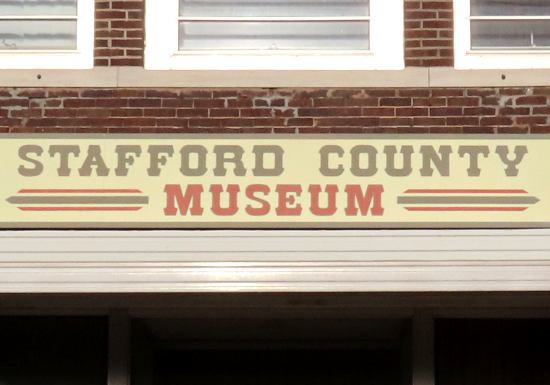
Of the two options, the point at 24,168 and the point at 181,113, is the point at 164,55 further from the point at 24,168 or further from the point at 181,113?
the point at 24,168

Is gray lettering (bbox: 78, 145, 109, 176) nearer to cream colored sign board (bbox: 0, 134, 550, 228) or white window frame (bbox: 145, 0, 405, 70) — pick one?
cream colored sign board (bbox: 0, 134, 550, 228)

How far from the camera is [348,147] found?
31.5 ft

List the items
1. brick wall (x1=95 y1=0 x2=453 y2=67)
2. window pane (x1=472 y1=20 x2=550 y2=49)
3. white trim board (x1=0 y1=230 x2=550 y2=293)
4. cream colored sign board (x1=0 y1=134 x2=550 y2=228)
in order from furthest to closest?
window pane (x1=472 y1=20 x2=550 y2=49) < brick wall (x1=95 y1=0 x2=453 y2=67) < cream colored sign board (x1=0 y1=134 x2=550 y2=228) < white trim board (x1=0 y1=230 x2=550 y2=293)

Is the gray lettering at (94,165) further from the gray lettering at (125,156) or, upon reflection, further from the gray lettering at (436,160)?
the gray lettering at (436,160)

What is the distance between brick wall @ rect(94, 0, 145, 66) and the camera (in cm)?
982

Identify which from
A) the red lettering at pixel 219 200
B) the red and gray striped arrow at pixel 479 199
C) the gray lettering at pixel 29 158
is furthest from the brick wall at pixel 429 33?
the gray lettering at pixel 29 158

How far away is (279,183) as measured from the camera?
9531mm

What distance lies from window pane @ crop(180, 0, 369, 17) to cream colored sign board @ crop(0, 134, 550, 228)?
0.94 metres

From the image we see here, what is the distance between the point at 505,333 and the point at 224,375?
2016mm

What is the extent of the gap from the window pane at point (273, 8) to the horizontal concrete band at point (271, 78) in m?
0.47

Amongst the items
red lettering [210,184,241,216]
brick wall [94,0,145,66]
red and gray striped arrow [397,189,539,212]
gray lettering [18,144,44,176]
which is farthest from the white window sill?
gray lettering [18,144,44,176]

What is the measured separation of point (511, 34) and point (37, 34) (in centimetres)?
303

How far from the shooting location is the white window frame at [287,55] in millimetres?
9852

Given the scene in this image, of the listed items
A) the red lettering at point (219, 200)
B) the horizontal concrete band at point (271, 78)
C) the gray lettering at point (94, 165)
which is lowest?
the red lettering at point (219, 200)
